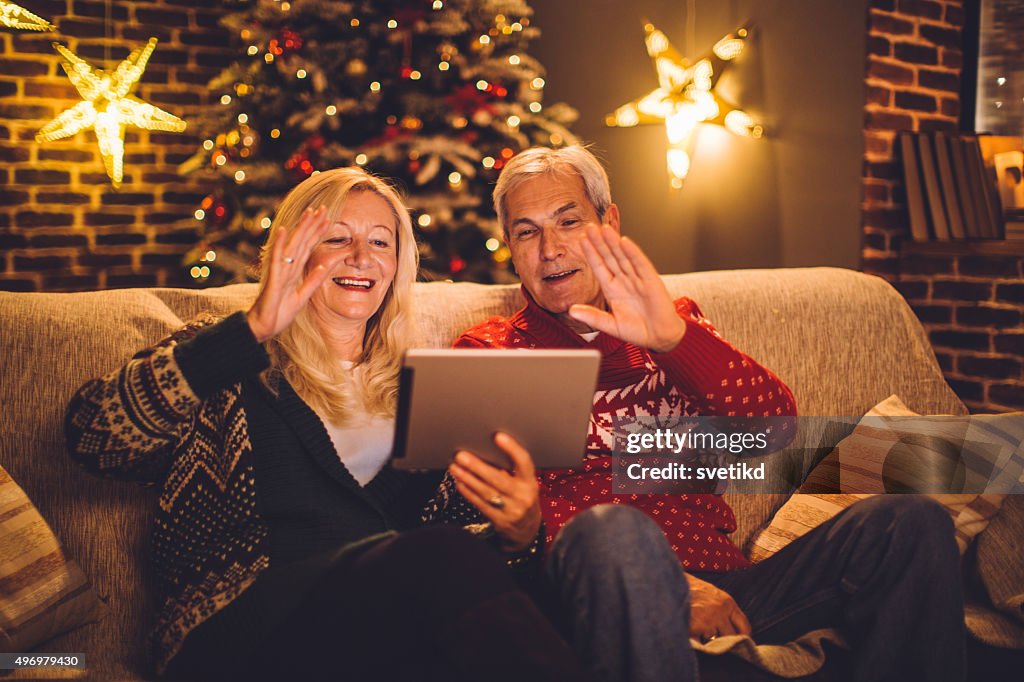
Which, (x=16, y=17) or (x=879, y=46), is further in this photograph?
(x=879, y=46)

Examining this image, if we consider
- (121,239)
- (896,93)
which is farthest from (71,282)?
(896,93)

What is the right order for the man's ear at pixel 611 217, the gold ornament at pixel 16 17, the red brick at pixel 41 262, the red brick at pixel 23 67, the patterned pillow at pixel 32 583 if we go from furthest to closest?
the red brick at pixel 41 262, the red brick at pixel 23 67, the gold ornament at pixel 16 17, the man's ear at pixel 611 217, the patterned pillow at pixel 32 583

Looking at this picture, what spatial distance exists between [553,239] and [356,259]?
396mm

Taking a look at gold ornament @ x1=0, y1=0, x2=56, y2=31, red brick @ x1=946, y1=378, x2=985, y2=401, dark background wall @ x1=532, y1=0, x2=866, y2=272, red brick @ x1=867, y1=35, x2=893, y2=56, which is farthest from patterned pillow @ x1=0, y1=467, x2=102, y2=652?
red brick @ x1=867, y1=35, x2=893, y2=56

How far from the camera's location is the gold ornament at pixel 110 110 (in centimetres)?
293

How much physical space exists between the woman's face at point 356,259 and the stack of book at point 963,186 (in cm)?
213

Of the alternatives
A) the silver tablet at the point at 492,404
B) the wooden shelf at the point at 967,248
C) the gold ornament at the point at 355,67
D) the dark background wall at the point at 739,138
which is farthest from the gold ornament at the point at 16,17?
the wooden shelf at the point at 967,248

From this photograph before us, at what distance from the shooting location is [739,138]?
3.34m

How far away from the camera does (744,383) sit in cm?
145

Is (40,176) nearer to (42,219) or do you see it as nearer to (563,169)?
(42,219)

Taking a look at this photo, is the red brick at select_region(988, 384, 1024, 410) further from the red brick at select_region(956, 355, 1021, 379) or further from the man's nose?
the man's nose

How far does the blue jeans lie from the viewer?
42.0 inches

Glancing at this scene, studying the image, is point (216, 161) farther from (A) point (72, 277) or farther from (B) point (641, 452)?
(B) point (641, 452)

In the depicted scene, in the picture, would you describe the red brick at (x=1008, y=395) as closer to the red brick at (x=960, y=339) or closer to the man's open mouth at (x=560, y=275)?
the red brick at (x=960, y=339)
